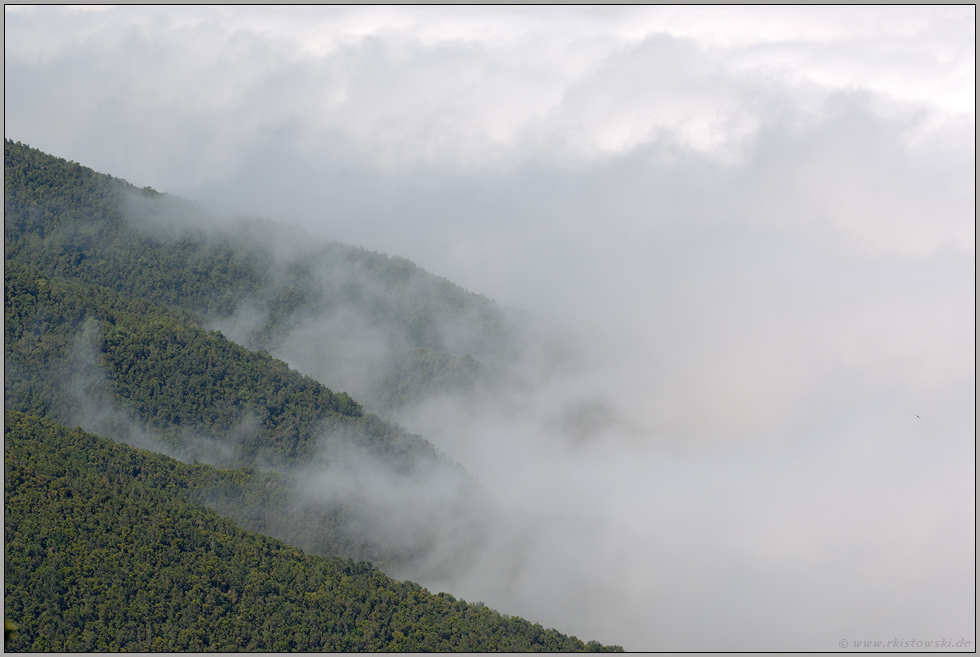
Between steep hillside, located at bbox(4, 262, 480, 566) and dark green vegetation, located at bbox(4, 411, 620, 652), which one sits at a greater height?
steep hillside, located at bbox(4, 262, 480, 566)

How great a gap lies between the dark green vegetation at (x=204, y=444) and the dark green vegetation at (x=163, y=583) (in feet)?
0.42

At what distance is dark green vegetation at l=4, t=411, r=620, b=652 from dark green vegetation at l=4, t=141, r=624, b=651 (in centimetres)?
13

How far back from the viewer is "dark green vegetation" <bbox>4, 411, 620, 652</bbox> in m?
50.2

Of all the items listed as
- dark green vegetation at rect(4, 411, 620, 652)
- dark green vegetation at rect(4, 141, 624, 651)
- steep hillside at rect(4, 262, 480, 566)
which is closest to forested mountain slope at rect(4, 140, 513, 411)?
dark green vegetation at rect(4, 141, 624, 651)

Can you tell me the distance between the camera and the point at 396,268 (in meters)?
153

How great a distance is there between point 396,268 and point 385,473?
62869 millimetres

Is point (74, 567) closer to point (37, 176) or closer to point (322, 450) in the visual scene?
point (322, 450)

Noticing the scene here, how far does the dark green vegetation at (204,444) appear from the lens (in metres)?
53.0

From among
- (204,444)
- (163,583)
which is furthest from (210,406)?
(163,583)

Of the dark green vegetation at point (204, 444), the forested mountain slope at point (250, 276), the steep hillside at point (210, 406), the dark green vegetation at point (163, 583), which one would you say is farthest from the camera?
the forested mountain slope at point (250, 276)

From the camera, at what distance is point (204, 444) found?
86.4 metres

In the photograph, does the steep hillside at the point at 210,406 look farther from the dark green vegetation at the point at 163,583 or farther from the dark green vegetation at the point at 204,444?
the dark green vegetation at the point at 163,583

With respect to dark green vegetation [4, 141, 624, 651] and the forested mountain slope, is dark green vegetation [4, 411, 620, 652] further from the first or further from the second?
the forested mountain slope

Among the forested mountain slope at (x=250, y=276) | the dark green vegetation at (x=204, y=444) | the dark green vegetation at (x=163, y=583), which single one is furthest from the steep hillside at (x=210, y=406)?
the forested mountain slope at (x=250, y=276)
